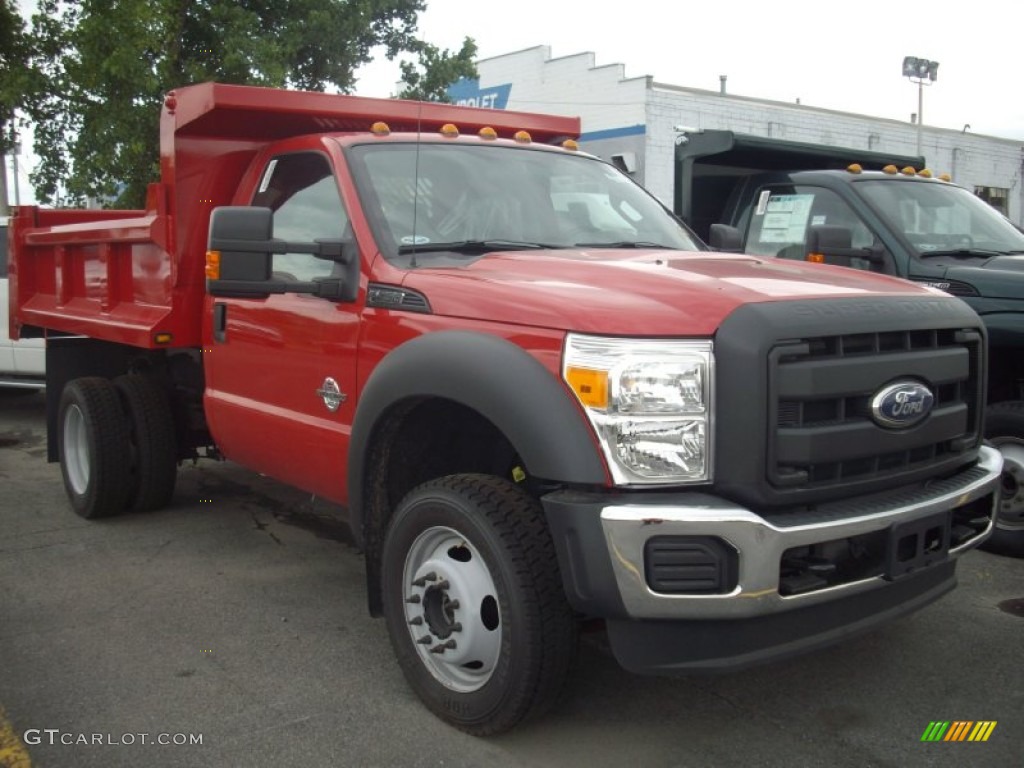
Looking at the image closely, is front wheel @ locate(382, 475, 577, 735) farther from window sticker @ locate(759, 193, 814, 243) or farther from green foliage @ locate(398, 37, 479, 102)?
green foliage @ locate(398, 37, 479, 102)

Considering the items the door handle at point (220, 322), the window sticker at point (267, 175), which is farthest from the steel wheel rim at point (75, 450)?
the window sticker at point (267, 175)

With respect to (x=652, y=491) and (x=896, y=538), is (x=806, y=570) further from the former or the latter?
(x=652, y=491)

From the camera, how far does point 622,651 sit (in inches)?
114

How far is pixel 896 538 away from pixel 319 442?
88.5 inches

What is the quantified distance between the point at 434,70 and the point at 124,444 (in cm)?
900

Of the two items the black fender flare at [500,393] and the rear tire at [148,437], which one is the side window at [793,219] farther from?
the rear tire at [148,437]

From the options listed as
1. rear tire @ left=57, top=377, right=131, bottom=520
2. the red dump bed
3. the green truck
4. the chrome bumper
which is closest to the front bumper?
the chrome bumper

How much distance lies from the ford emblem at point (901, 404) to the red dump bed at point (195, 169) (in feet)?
8.81

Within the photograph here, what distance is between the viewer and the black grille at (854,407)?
2.83 m

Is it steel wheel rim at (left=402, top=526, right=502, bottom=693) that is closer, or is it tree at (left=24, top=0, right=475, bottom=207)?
steel wheel rim at (left=402, top=526, right=502, bottom=693)

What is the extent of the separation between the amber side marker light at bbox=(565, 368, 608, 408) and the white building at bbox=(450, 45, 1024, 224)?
17.2m

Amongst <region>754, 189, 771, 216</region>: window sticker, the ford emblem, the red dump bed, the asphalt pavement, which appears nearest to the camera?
the ford emblem

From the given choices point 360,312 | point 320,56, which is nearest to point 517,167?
point 360,312

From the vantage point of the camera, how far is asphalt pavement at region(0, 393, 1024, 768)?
320 centimetres
